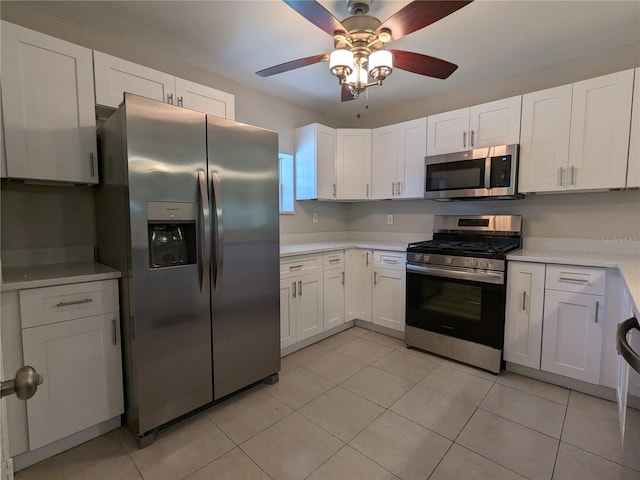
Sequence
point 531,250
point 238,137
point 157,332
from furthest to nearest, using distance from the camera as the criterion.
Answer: point 531,250 < point 238,137 < point 157,332

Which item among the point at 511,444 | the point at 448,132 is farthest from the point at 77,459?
the point at 448,132

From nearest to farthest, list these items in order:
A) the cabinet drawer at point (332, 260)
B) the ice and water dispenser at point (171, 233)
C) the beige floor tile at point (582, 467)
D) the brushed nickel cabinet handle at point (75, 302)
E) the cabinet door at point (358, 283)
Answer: the beige floor tile at point (582, 467) < the brushed nickel cabinet handle at point (75, 302) < the ice and water dispenser at point (171, 233) < the cabinet drawer at point (332, 260) < the cabinet door at point (358, 283)

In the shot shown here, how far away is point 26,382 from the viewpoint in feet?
1.88

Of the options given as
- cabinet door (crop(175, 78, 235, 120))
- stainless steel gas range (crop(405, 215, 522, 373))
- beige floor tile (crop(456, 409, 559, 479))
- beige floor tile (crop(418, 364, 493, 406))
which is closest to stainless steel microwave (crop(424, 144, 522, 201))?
stainless steel gas range (crop(405, 215, 522, 373))

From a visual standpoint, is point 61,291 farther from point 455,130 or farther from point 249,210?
point 455,130

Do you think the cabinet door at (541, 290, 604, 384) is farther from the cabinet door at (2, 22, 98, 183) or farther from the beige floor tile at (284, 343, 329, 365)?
the cabinet door at (2, 22, 98, 183)

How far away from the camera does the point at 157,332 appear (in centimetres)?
167

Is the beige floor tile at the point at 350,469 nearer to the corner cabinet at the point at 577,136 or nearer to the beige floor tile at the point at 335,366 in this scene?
the beige floor tile at the point at 335,366

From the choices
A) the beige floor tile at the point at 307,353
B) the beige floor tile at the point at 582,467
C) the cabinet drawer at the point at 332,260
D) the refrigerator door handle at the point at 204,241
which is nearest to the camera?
the beige floor tile at the point at 582,467

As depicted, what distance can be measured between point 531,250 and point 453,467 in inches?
74.0

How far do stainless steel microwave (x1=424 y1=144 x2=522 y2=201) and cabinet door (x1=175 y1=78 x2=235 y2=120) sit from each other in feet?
6.04

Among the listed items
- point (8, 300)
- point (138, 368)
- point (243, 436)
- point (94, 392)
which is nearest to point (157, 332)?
point (138, 368)

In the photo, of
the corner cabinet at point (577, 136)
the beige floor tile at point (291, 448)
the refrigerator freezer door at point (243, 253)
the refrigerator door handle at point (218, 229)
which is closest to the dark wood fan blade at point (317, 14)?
the refrigerator freezer door at point (243, 253)

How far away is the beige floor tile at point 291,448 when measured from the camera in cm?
152
